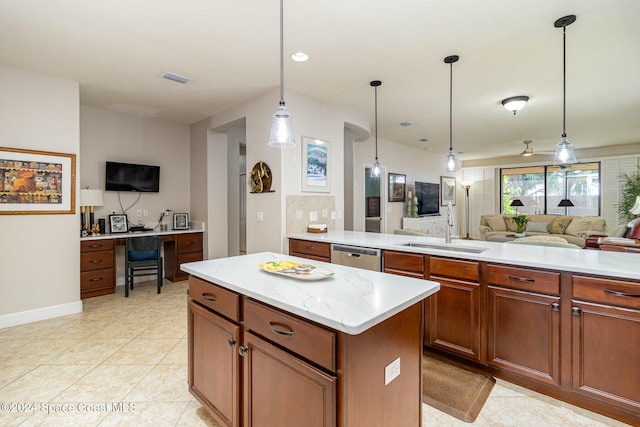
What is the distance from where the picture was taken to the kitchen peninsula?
66.7 inches

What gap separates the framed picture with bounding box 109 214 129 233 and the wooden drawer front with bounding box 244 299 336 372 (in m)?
4.04

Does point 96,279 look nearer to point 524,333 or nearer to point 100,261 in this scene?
point 100,261

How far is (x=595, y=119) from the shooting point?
197 inches

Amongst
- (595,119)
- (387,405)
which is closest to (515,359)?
(387,405)

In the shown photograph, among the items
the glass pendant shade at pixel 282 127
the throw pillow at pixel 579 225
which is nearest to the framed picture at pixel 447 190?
the throw pillow at pixel 579 225

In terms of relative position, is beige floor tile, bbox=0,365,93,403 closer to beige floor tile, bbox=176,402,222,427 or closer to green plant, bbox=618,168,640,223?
beige floor tile, bbox=176,402,222,427

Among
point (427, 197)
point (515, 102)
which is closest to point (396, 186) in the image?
point (427, 197)

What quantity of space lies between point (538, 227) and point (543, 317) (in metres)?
6.75

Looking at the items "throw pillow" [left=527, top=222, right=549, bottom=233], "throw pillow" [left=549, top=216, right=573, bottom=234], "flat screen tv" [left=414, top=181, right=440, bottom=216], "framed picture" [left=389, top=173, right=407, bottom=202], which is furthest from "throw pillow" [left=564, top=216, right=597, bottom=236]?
"framed picture" [left=389, top=173, right=407, bottom=202]

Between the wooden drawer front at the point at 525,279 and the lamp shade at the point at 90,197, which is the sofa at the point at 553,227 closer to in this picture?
the wooden drawer front at the point at 525,279

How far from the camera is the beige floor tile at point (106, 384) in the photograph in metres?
1.99

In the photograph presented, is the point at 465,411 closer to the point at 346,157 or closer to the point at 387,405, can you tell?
the point at 387,405

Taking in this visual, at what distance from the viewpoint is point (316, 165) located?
3.95 meters

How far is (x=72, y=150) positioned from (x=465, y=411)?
176 inches
